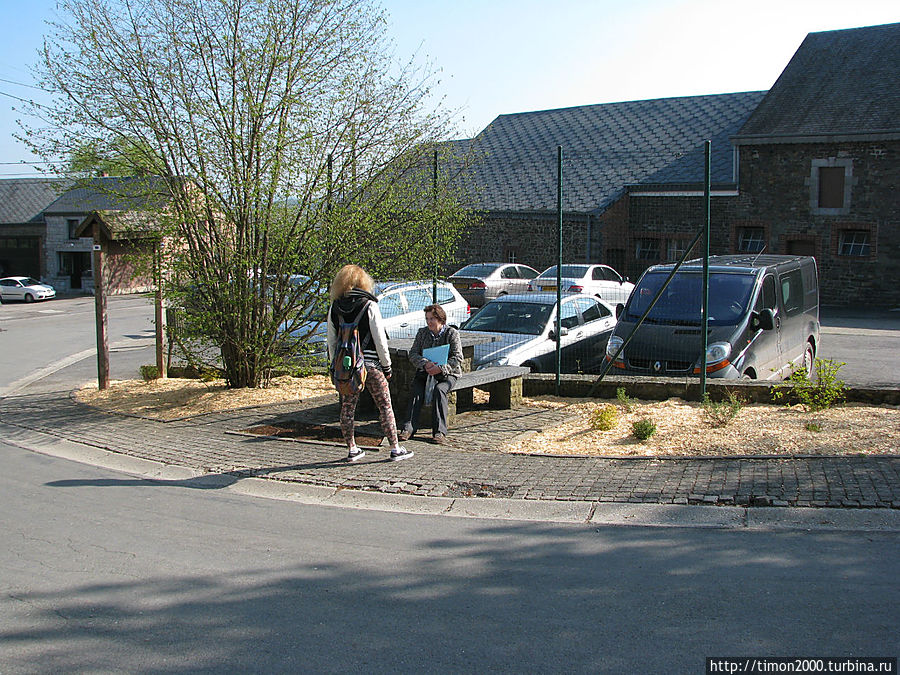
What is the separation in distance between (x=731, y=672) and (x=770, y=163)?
29.1 meters

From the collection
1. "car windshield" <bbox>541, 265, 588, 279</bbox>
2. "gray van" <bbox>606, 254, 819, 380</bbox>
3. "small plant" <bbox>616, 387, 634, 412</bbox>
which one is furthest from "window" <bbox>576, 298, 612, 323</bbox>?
"car windshield" <bbox>541, 265, 588, 279</bbox>

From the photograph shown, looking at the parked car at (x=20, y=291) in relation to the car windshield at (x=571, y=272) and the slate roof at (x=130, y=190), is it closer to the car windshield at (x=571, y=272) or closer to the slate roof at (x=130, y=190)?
the car windshield at (x=571, y=272)

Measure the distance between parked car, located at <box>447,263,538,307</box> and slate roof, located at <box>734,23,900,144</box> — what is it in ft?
32.4

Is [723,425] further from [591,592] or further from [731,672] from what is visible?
[731,672]

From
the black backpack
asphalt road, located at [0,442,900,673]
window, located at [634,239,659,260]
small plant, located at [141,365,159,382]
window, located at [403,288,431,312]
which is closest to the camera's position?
asphalt road, located at [0,442,900,673]

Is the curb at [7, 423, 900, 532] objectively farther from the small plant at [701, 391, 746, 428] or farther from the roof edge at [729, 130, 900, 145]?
the roof edge at [729, 130, 900, 145]

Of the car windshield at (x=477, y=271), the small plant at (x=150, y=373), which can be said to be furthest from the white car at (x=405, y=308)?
the car windshield at (x=477, y=271)

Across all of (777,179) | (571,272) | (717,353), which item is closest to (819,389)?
(717,353)

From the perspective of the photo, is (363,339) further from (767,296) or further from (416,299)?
(416,299)

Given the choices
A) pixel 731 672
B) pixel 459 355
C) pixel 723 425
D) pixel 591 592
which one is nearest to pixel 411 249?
pixel 459 355

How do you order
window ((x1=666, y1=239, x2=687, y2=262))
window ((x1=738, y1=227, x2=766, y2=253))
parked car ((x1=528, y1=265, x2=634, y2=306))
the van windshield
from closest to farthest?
window ((x1=666, y1=239, x2=687, y2=262)) < the van windshield < parked car ((x1=528, y1=265, x2=634, y2=306)) < window ((x1=738, y1=227, x2=766, y2=253))

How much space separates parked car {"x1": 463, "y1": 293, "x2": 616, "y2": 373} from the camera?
11.5 m

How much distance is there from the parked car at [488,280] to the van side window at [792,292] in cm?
1097

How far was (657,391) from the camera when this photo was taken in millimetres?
9719
